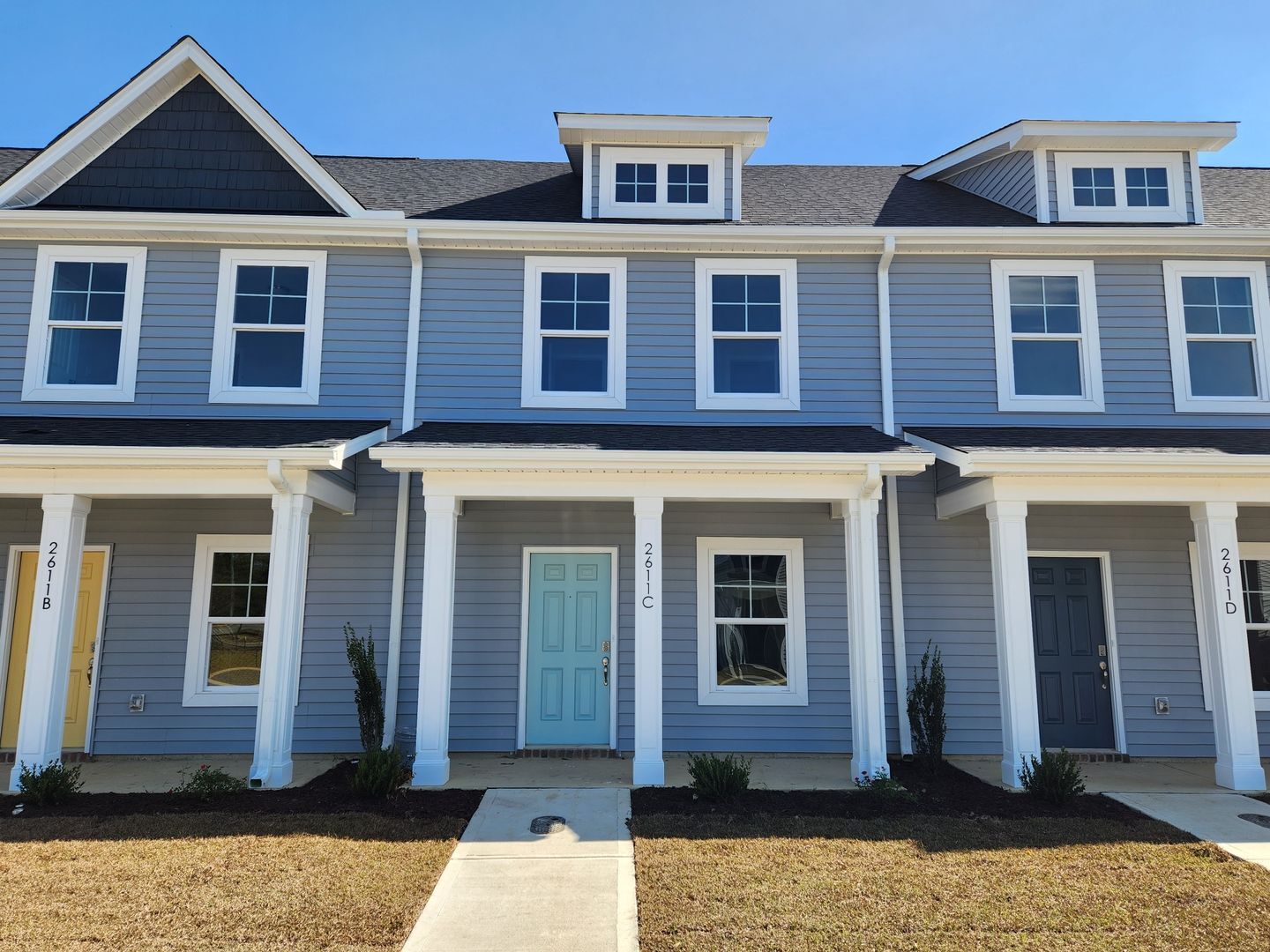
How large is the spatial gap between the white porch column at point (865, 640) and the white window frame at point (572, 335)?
2.98m

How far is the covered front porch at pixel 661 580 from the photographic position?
767 centimetres

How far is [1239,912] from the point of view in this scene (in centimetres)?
461

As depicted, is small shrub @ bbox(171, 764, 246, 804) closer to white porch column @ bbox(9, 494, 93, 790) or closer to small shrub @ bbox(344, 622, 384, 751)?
small shrub @ bbox(344, 622, 384, 751)

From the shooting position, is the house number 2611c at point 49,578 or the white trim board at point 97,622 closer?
the house number 2611c at point 49,578

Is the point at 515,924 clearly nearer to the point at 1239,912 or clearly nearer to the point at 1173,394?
the point at 1239,912

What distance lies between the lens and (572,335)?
9.20 m

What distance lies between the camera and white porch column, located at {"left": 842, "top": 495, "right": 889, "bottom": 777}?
7461 mm

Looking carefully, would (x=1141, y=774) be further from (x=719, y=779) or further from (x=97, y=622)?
(x=97, y=622)

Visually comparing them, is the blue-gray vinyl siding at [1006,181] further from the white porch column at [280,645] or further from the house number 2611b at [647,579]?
the white porch column at [280,645]

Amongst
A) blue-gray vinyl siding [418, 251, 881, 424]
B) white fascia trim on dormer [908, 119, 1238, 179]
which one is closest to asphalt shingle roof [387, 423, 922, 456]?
blue-gray vinyl siding [418, 251, 881, 424]

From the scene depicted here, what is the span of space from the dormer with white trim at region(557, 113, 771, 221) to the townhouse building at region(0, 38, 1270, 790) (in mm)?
80

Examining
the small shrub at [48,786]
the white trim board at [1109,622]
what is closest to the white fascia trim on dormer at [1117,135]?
the white trim board at [1109,622]

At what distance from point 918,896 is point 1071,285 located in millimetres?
7463

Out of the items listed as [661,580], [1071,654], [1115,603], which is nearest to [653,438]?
[661,580]
